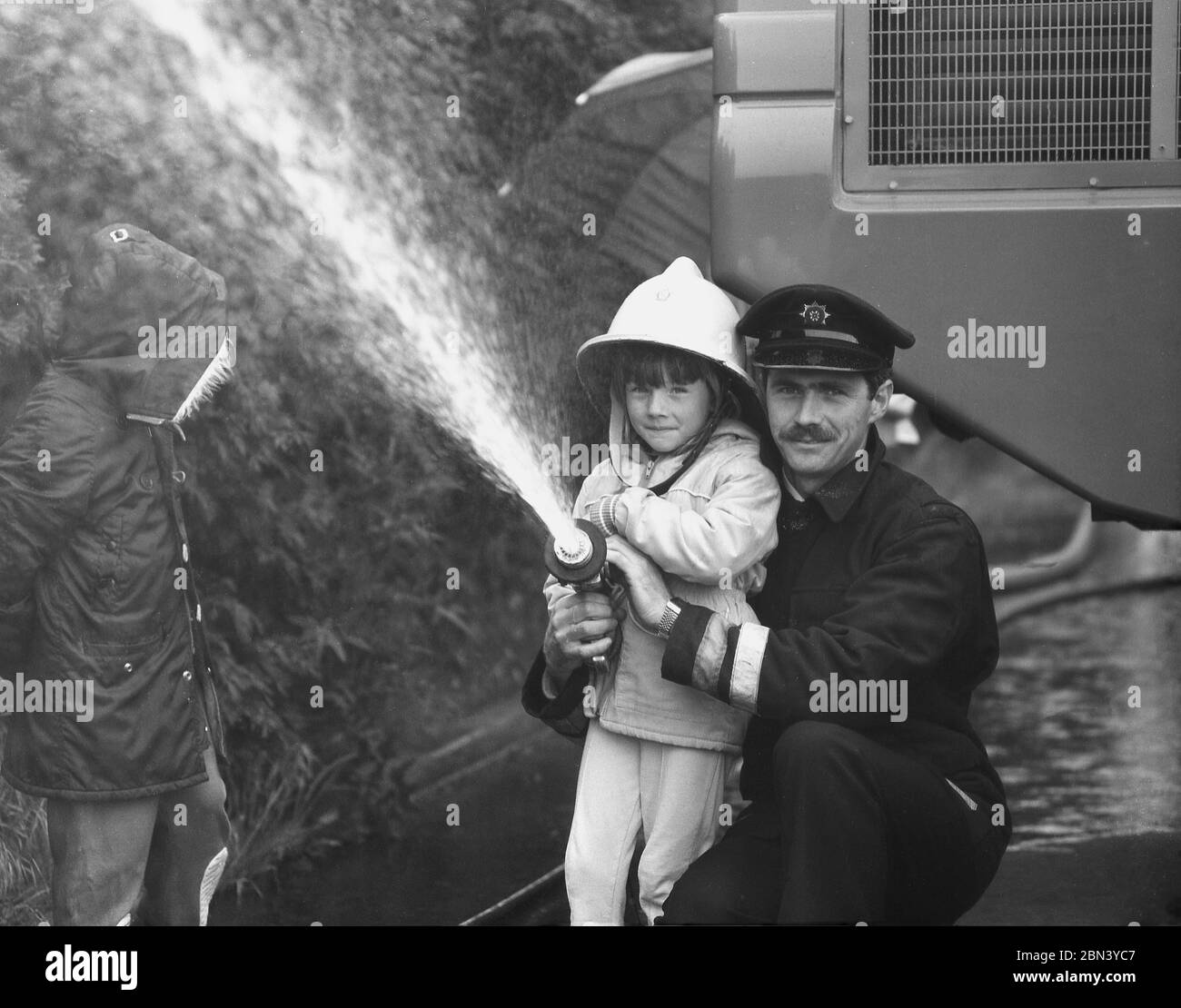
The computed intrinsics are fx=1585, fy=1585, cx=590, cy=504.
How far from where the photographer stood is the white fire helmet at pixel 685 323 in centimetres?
315

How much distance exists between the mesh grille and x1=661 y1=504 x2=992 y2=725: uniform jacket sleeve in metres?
0.81

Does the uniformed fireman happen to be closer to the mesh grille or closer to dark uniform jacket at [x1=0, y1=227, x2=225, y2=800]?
the mesh grille

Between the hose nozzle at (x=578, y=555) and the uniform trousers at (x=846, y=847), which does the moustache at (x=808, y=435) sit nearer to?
the hose nozzle at (x=578, y=555)

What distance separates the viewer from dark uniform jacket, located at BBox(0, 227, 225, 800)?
11.2 feet

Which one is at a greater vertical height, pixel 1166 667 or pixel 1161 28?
pixel 1161 28

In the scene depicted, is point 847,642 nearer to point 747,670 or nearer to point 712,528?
point 747,670

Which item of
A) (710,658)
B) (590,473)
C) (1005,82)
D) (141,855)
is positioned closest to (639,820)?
(710,658)

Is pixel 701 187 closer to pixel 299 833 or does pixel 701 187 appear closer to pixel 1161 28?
pixel 1161 28

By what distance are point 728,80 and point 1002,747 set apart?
1536 millimetres

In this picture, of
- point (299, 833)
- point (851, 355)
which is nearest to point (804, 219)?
point (851, 355)

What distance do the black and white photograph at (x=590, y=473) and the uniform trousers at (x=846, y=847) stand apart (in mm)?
10

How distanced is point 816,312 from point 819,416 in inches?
8.4

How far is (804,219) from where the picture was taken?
315 centimetres

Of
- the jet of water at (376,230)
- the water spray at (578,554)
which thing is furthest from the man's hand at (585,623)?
the jet of water at (376,230)
